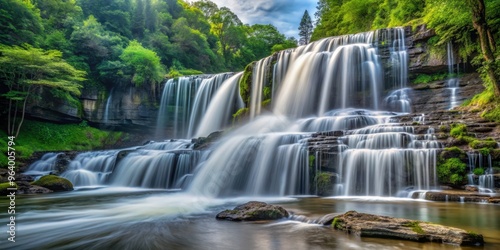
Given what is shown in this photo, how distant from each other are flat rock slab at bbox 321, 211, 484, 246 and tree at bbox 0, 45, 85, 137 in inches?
745

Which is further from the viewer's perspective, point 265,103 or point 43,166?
point 265,103

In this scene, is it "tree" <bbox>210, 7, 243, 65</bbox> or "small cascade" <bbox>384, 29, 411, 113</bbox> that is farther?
"tree" <bbox>210, 7, 243, 65</bbox>

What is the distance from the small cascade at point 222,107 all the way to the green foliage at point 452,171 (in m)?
13.7

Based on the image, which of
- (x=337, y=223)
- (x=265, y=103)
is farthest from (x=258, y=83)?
(x=337, y=223)

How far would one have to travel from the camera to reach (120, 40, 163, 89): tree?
24031mm

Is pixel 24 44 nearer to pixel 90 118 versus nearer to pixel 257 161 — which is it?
pixel 90 118

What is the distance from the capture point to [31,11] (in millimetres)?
20578

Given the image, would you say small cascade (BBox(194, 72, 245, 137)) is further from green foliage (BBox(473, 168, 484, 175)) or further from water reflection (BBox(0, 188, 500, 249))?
green foliage (BBox(473, 168, 484, 175))

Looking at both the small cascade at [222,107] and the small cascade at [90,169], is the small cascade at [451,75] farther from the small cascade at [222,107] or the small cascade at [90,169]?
the small cascade at [90,169]

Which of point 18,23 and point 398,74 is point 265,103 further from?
point 18,23

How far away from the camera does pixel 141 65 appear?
24062mm

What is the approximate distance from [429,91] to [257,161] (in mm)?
10999

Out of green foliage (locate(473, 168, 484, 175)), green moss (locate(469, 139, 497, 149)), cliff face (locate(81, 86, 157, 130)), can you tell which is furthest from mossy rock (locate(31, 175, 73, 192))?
green moss (locate(469, 139, 497, 149))

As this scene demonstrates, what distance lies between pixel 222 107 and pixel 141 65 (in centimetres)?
798
